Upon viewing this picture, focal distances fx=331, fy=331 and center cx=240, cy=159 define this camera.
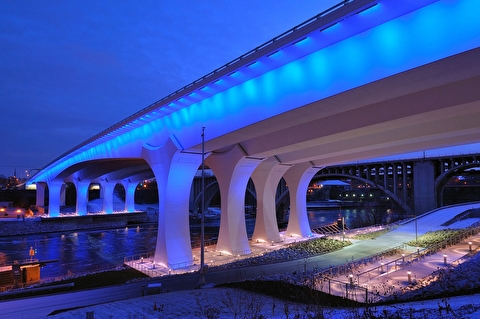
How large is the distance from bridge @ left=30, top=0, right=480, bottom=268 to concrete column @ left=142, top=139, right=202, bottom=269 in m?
0.07

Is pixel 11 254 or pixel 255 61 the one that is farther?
pixel 11 254

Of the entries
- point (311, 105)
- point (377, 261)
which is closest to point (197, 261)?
point (377, 261)

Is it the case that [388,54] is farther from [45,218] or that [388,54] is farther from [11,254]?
[45,218]

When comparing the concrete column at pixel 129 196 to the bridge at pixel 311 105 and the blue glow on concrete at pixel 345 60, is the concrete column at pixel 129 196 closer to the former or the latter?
the bridge at pixel 311 105

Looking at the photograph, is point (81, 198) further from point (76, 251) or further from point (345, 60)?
point (345, 60)

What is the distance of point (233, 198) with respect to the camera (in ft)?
85.6

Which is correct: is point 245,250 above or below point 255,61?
below

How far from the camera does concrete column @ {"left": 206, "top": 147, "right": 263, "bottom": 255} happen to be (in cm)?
2566

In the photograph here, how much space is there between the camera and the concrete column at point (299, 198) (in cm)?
3584

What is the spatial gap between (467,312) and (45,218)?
199ft

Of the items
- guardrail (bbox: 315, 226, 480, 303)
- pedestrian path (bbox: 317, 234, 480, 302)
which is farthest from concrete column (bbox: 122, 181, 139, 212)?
pedestrian path (bbox: 317, 234, 480, 302)

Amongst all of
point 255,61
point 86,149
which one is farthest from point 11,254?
point 255,61

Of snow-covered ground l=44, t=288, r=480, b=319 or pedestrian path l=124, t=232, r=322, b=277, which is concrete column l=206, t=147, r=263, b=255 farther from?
snow-covered ground l=44, t=288, r=480, b=319

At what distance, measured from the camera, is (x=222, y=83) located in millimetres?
16781
